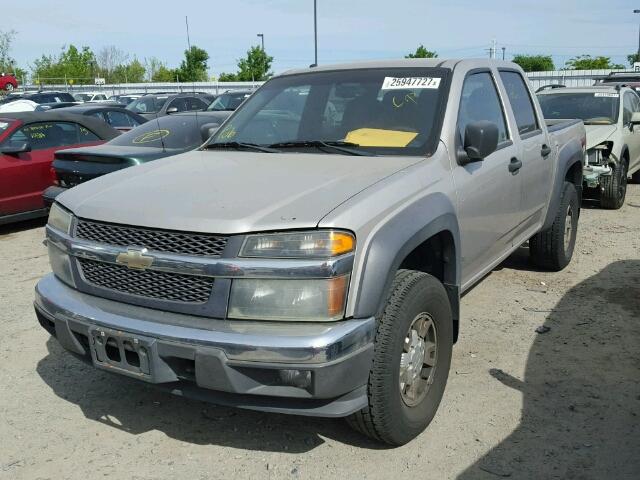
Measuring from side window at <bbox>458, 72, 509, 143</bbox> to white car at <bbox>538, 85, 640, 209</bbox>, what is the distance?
4332 mm

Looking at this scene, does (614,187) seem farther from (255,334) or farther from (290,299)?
(255,334)

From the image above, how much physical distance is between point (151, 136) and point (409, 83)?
4493mm

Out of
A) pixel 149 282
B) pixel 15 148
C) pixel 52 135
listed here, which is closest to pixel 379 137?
pixel 149 282

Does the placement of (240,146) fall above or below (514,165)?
above

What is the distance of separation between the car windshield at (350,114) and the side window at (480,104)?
7.3 inches

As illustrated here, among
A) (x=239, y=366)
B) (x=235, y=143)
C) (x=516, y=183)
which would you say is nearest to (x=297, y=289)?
(x=239, y=366)

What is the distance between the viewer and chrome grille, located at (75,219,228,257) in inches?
108

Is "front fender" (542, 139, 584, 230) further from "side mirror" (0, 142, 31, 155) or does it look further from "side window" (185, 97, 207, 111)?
"side window" (185, 97, 207, 111)

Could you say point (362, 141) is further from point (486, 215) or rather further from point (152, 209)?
point (152, 209)

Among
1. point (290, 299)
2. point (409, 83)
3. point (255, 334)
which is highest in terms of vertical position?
point (409, 83)

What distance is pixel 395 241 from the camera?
113 inches

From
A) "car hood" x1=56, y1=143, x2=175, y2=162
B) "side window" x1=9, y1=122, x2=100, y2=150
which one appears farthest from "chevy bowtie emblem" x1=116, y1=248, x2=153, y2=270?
"side window" x1=9, y1=122, x2=100, y2=150

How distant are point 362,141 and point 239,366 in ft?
5.56

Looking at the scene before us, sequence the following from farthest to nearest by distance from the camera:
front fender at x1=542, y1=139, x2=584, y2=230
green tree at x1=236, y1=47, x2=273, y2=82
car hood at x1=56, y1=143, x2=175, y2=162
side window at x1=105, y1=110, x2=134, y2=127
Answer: green tree at x1=236, y1=47, x2=273, y2=82 < side window at x1=105, y1=110, x2=134, y2=127 < car hood at x1=56, y1=143, x2=175, y2=162 < front fender at x1=542, y1=139, x2=584, y2=230
